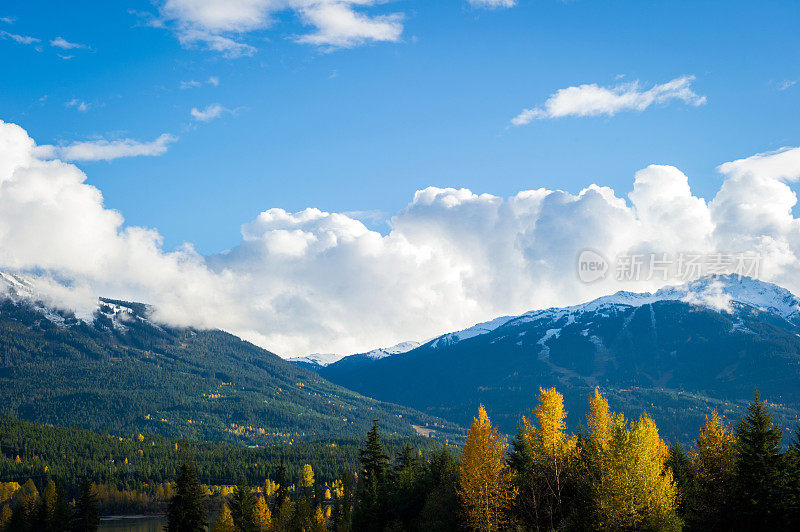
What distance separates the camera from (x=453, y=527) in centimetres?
8419

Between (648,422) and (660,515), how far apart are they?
59.5 ft

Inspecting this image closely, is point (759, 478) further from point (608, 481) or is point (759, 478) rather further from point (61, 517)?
point (61, 517)

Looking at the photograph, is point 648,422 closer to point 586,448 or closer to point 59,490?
point 586,448

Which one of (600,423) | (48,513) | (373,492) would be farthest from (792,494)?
(48,513)

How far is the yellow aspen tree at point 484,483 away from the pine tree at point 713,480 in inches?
829

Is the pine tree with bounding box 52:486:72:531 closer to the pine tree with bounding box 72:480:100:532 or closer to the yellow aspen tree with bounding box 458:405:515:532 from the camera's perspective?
the pine tree with bounding box 72:480:100:532

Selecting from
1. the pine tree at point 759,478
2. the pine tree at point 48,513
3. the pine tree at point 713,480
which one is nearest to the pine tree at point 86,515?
the pine tree at point 48,513

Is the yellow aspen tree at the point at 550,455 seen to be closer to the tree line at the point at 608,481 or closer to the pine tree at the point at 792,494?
the tree line at the point at 608,481

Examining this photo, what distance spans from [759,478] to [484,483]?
27.6 m

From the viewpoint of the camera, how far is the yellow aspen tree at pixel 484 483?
71.8m

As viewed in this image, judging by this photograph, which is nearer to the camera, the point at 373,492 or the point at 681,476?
the point at 681,476

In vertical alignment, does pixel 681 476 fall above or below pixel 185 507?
above

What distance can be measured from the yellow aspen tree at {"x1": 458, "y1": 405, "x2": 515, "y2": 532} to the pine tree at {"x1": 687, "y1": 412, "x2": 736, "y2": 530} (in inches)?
829

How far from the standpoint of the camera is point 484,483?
237 ft
